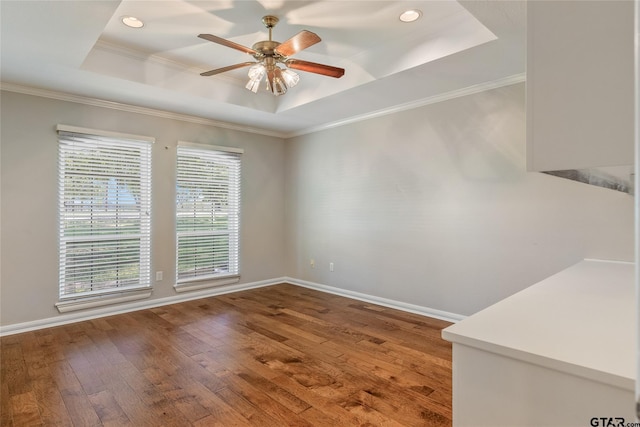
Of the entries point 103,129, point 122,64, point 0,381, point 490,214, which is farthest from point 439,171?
point 0,381

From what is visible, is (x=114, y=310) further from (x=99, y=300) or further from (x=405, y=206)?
(x=405, y=206)

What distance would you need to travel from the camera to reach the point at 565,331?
1008 mm

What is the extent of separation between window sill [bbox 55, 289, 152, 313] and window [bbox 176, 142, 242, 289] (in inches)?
18.7

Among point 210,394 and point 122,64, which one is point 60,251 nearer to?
point 122,64

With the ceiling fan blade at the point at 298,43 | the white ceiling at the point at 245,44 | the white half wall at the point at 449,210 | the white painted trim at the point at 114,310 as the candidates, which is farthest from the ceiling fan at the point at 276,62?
the white painted trim at the point at 114,310

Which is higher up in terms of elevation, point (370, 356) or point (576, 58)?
point (576, 58)

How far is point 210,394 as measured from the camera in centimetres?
226

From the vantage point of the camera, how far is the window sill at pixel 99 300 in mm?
3654

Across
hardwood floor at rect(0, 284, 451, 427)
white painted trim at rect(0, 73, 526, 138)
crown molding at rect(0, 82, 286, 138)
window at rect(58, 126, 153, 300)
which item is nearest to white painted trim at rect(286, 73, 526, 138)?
white painted trim at rect(0, 73, 526, 138)

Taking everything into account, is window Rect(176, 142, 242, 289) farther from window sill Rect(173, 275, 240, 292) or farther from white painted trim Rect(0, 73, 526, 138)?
white painted trim Rect(0, 73, 526, 138)

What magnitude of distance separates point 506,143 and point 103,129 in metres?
4.42

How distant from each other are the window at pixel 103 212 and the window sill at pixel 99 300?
0.20ft

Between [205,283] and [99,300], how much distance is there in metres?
1.29

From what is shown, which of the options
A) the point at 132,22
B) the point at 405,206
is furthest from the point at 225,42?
the point at 405,206
